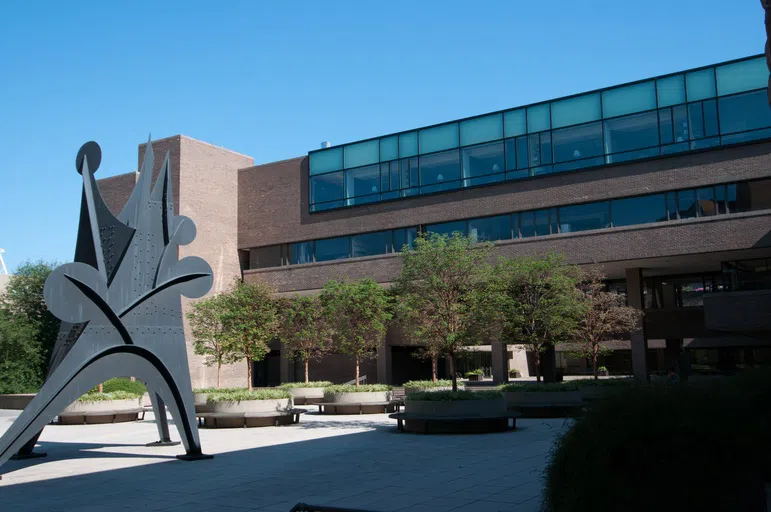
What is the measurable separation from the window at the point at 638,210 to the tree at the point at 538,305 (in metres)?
9.10

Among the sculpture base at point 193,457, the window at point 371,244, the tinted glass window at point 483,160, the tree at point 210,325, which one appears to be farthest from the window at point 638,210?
the sculpture base at point 193,457

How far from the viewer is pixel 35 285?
144ft

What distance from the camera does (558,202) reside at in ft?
120

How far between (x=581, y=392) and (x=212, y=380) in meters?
26.6

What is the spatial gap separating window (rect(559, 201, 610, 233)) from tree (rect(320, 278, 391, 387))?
10087 millimetres

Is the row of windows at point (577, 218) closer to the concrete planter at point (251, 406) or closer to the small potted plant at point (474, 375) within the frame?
the concrete planter at point (251, 406)

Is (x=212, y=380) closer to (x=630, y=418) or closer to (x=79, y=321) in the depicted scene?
(x=79, y=321)

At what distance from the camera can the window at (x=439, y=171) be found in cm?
4038

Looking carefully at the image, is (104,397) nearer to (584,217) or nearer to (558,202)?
(558,202)

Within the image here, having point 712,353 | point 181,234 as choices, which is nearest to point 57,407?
point 181,234

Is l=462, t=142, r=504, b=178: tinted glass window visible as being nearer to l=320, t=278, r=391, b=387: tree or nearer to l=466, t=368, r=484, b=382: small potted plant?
l=320, t=278, r=391, b=387: tree

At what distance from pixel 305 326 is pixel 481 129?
1438 cm

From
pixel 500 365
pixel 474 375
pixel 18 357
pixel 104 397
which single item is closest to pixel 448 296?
pixel 104 397

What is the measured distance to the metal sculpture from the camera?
13.2 meters
